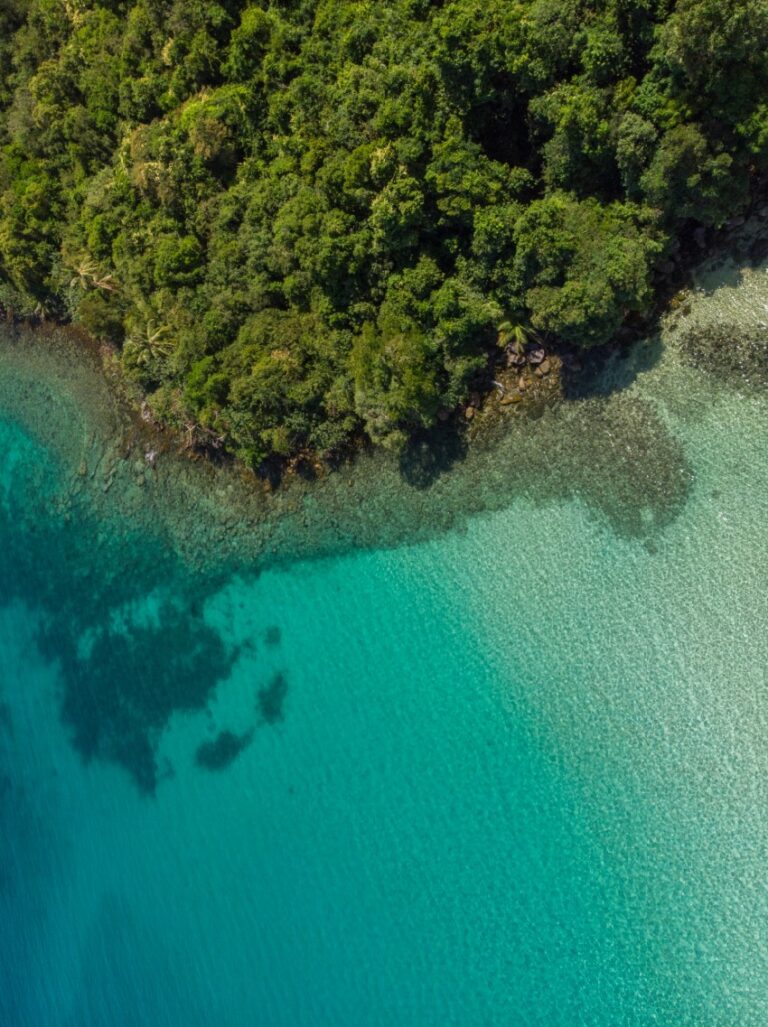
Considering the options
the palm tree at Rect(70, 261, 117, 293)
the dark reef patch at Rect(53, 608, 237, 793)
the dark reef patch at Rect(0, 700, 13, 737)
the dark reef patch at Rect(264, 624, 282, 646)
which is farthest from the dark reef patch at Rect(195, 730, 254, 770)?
the palm tree at Rect(70, 261, 117, 293)

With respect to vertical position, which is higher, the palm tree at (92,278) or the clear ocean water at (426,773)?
the palm tree at (92,278)

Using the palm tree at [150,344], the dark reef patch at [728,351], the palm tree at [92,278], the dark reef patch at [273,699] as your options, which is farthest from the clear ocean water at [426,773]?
the palm tree at [92,278]

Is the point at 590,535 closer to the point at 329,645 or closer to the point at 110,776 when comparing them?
the point at 329,645

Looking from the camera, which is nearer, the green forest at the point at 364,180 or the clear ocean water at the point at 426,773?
the green forest at the point at 364,180

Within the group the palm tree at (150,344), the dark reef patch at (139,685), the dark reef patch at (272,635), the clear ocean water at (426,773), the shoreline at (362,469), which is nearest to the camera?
the clear ocean water at (426,773)

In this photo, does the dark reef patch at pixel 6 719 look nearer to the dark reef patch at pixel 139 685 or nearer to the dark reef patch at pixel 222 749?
the dark reef patch at pixel 139 685

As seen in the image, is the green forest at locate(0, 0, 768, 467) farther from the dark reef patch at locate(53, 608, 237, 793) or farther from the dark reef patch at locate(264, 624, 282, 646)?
the dark reef patch at locate(53, 608, 237, 793)

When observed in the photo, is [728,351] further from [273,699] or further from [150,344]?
[150,344]
